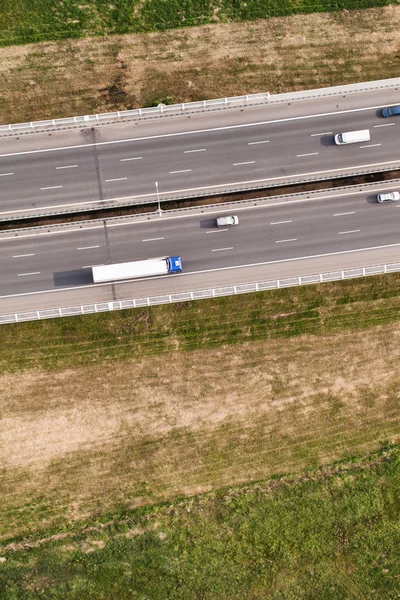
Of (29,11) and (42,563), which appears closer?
(42,563)

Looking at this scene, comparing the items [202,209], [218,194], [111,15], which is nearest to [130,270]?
[202,209]

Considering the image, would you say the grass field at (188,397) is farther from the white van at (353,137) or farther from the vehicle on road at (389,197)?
the white van at (353,137)

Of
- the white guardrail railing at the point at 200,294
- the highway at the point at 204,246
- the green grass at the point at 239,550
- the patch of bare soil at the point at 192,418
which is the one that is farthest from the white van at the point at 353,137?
the green grass at the point at 239,550

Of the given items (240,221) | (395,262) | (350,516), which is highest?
(240,221)

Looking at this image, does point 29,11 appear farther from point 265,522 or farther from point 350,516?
point 350,516

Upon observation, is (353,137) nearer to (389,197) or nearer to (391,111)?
(391,111)

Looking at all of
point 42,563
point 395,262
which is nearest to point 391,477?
point 395,262
